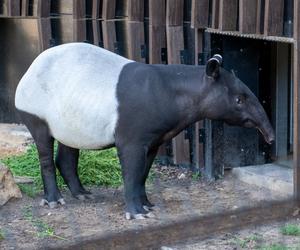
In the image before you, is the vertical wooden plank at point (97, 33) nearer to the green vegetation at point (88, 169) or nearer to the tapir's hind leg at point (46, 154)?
the green vegetation at point (88, 169)

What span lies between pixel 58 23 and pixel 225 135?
2518mm

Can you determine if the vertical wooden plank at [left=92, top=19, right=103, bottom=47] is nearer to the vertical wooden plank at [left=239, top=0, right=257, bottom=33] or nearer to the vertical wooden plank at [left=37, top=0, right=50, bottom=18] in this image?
the vertical wooden plank at [left=37, top=0, right=50, bottom=18]

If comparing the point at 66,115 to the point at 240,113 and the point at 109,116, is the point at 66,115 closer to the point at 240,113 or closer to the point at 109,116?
the point at 109,116

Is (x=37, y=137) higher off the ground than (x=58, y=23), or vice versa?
(x=58, y=23)

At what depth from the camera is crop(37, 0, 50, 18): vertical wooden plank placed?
26.3 ft

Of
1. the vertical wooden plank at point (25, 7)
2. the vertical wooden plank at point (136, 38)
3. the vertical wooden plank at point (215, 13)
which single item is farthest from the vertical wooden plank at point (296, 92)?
the vertical wooden plank at point (25, 7)

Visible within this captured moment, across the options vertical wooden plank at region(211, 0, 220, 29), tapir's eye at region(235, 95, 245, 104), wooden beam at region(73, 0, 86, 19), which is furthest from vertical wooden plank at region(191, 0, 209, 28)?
wooden beam at region(73, 0, 86, 19)

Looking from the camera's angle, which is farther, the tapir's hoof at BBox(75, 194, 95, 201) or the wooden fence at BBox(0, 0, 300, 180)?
the tapir's hoof at BBox(75, 194, 95, 201)

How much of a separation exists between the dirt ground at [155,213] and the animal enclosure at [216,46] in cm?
27

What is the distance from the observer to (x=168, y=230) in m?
A: 1.51

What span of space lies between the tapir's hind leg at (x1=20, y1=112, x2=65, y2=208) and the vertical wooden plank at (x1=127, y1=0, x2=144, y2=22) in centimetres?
176

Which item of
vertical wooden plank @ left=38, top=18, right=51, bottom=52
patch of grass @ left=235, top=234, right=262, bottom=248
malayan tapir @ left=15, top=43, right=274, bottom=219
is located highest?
vertical wooden plank @ left=38, top=18, right=51, bottom=52

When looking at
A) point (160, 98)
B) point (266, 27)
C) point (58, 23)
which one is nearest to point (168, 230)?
point (160, 98)

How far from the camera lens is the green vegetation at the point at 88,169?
21.2 ft
